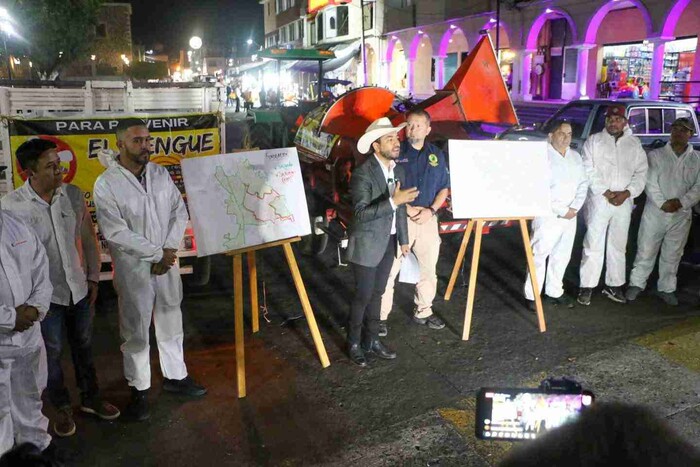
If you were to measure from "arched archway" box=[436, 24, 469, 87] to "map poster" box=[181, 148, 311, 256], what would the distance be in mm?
25708

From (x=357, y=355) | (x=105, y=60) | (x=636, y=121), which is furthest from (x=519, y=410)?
(x=105, y=60)

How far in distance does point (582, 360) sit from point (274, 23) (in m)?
61.0

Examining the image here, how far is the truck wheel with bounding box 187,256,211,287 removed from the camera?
6.73 meters

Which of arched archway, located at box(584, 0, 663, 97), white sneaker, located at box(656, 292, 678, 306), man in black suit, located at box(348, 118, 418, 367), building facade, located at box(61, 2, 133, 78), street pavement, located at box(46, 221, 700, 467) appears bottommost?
street pavement, located at box(46, 221, 700, 467)

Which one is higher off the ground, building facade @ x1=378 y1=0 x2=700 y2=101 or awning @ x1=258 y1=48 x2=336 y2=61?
building facade @ x1=378 y1=0 x2=700 y2=101

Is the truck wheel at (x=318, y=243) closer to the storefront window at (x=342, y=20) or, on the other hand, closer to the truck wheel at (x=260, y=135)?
the truck wheel at (x=260, y=135)

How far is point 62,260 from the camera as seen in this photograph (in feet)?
12.2

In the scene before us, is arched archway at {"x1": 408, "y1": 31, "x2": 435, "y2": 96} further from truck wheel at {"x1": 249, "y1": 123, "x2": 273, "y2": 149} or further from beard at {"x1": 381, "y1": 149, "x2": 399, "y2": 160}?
beard at {"x1": 381, "y1": 149, "x2": 399, "y2": 160}

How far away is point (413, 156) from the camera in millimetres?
5246

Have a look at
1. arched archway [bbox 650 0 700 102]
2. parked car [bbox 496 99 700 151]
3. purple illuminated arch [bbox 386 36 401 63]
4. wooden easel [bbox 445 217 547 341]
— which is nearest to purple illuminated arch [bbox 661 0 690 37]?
arched archway [bbox 650 0 700 102]

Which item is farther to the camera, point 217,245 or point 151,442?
point 217,245

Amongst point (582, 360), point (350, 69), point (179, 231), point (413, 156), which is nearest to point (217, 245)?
point (179, 231)

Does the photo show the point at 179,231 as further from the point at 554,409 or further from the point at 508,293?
the point at 508,293

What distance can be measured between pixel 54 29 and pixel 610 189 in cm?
2686
